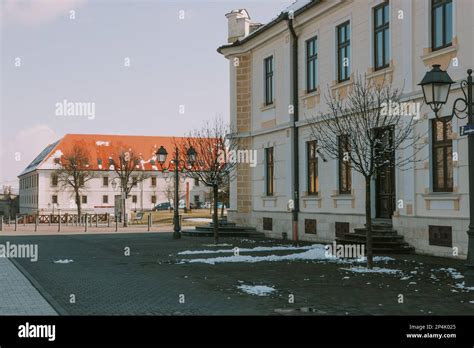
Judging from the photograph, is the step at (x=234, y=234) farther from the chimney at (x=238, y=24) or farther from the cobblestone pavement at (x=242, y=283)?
the cobblestone pavement at (x=242, y=283)

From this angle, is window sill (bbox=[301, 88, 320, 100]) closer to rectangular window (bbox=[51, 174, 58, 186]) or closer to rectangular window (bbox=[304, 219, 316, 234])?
rectangular window (bbox=[304, 219, 316, 234])

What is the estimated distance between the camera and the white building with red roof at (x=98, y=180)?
87312mm

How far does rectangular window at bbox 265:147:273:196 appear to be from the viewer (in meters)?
27.3

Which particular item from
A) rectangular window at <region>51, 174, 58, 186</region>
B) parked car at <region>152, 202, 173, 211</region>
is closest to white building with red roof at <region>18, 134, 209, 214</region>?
rectangular window at <region>51, 174, 58, 186</region>

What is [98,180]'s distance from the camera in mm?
90000

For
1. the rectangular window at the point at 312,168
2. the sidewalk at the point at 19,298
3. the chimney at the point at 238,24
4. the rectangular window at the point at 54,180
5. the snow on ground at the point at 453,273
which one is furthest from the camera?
the rectangular window at the point at 54,180

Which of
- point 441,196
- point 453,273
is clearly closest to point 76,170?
point 441,196

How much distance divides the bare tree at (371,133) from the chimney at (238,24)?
10091 mm

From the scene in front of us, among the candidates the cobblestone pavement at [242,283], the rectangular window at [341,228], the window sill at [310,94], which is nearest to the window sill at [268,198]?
the window sill at [310,94]

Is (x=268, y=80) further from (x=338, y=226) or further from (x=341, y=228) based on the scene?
(x=341, y=228)

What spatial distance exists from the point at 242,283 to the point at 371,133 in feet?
15.9

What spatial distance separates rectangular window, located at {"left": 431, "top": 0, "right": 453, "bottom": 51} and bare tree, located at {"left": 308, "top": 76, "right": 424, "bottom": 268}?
1.75 m
